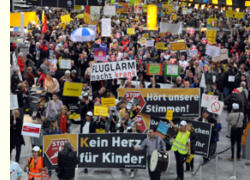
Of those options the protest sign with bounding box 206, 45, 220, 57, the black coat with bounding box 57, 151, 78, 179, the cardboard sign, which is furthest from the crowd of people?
the cardboard sign

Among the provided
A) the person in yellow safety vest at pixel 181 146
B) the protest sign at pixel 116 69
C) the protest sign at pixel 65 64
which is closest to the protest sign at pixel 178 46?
the protest sign at pixel 65 64

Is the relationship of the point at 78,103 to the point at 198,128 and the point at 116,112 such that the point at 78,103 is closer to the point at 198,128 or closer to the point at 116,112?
the point at 116,112

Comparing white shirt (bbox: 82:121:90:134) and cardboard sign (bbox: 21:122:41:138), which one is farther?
white shirt (bbox: 82:121:90:134)

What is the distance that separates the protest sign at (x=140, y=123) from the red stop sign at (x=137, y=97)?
0.93ft

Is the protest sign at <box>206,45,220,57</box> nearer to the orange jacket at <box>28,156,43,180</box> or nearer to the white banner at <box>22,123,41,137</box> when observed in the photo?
the white banner at <box>22,123,41,137</box>

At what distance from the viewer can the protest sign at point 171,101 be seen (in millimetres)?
15086

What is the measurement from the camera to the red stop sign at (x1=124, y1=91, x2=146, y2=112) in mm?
15008

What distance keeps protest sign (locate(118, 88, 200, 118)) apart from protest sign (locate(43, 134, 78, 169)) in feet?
9.79

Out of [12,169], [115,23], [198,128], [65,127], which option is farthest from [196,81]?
[115,23]

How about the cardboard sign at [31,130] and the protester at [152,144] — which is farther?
the cardboard sign at [31,130]

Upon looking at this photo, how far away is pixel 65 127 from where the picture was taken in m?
14.3

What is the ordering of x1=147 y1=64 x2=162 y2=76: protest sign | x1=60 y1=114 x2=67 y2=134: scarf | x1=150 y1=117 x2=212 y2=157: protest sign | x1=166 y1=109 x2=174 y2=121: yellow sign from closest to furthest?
x1=150 y1=117 x2=212 y2=157: protest sign, x1=166 y1=109 x2=174 y2=121: yellow sign, x1=60 y1=114 x2=67 y2=134: scarf, x1=147 y1=64 x2=162 y2=76: protest sign

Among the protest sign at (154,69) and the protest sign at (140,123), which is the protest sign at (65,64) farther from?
the protest sign at (140,123)

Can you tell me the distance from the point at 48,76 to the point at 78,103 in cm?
133
